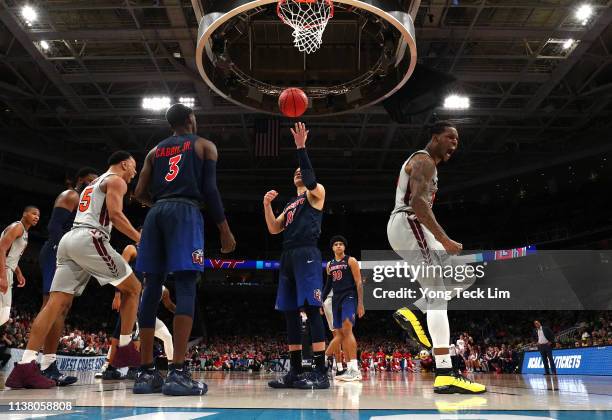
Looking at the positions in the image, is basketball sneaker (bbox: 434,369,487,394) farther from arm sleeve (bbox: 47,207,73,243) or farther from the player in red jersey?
the player in red jersey

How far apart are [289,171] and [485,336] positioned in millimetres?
12085

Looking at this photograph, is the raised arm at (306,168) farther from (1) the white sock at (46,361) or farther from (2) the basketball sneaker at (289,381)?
(1) the white sock at (46,361)

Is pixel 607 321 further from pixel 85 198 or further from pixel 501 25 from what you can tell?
pixel 85 198

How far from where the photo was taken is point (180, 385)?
10.3 ft

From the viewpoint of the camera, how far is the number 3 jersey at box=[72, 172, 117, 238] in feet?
13.8

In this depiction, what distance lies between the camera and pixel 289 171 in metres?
25.8

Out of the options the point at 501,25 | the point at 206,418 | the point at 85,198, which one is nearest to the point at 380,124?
the point at 501,25

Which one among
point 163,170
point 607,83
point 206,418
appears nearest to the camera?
point 206,418

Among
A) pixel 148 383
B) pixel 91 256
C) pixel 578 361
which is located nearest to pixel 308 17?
pixel 91 256

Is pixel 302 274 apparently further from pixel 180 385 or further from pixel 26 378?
pixel 26 378

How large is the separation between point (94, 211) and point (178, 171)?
1.12 meters

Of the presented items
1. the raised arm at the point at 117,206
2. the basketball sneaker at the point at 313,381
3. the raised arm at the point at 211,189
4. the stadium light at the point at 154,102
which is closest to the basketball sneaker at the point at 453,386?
the basketball sneaker at the point at 313,381

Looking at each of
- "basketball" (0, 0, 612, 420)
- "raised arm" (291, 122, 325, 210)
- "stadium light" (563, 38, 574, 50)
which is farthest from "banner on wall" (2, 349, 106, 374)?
"stadium light" (563, 38, 574, 50)

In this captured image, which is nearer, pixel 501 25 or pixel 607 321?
pixel 501 25
